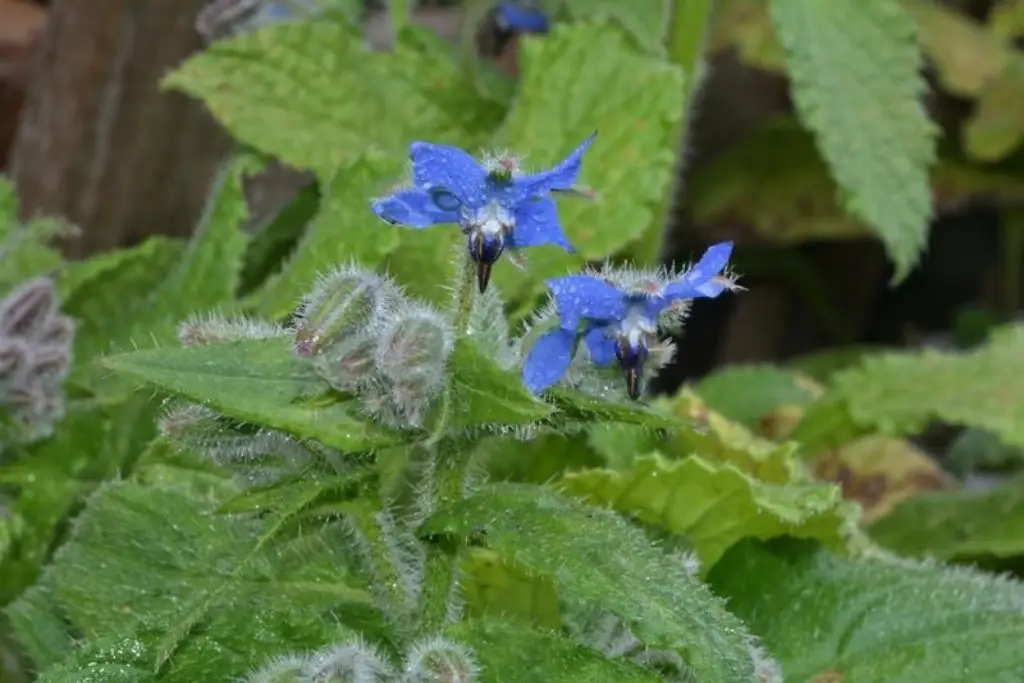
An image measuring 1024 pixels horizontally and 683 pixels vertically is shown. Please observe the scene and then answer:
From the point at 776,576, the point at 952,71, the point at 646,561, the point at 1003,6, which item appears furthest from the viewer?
the point at 1003,6

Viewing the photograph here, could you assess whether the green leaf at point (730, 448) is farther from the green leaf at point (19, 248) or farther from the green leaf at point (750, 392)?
the green leaf at point (19, 248)

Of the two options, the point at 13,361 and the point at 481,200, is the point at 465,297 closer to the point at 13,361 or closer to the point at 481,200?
the point at 481,200

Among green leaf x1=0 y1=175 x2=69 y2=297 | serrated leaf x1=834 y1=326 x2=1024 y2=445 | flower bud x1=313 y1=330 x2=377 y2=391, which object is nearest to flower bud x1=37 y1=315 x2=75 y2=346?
green leaf x1=0 y1=175 x2=69 y2=297

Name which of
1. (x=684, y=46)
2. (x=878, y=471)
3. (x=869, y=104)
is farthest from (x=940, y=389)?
(x=684, y=46)

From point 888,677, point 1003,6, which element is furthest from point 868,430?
point 1003,6

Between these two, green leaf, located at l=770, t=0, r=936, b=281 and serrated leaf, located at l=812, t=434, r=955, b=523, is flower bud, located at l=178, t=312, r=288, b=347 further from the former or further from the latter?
serrated leaf, located at l=812, t=434, r=955, b=523

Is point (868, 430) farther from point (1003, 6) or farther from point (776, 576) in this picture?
point (1003, 6)

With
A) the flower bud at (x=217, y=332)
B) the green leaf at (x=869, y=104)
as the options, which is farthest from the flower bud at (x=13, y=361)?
the green leaf at (x=869, y=104)
